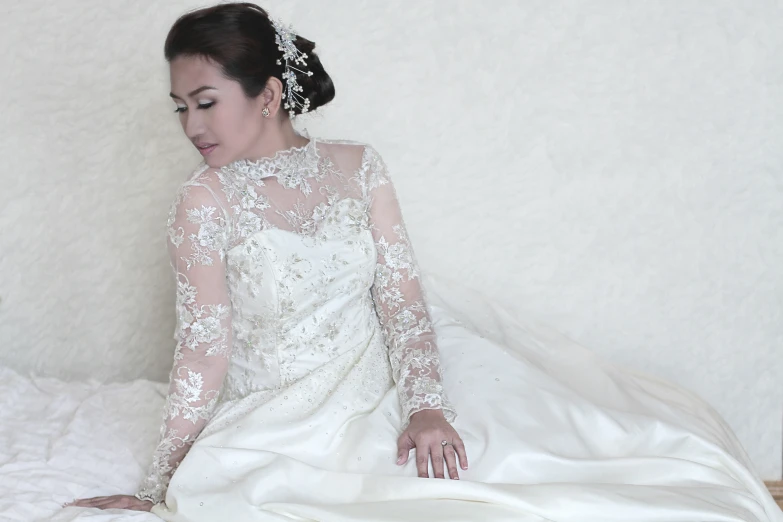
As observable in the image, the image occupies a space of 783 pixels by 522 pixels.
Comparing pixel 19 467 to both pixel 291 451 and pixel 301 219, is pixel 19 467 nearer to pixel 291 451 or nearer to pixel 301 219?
pixel 291 451

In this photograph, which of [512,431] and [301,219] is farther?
[301,219]

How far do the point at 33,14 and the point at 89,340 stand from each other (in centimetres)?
102

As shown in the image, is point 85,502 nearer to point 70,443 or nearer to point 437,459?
point 70,443

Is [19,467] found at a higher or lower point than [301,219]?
lower

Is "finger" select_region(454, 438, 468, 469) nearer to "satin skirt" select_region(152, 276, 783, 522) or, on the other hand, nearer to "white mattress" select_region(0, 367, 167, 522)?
"satin skirt" select_region(152, 276, 783, 522)

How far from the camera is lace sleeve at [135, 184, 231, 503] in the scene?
5.54 ft

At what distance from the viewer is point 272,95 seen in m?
1.81

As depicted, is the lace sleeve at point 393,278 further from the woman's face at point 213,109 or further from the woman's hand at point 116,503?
the woman's hand at point 116,503

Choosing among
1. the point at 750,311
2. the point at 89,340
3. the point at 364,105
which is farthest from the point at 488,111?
the point at 89,340

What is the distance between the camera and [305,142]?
1.99 metres

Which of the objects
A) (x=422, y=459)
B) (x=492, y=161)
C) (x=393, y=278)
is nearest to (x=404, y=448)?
(x=422, y=459)

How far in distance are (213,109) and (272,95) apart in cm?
15

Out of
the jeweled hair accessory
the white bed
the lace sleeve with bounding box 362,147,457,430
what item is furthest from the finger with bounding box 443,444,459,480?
the jeweled hair accessory

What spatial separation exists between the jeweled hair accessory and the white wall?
2.16 feet
